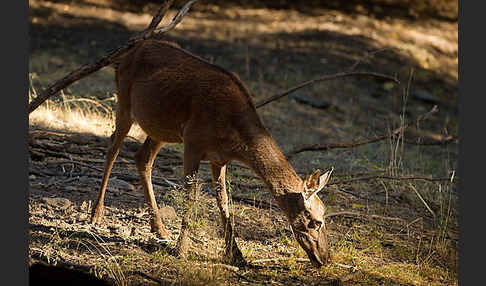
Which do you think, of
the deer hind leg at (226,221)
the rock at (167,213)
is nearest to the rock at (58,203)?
the rock at (167,213)

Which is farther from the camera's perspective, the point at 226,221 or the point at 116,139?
the point at 116,139

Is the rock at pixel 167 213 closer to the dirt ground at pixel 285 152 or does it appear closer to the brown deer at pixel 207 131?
the dirt ground at pixel 285 152

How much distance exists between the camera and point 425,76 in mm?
14656

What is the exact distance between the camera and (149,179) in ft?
20.8

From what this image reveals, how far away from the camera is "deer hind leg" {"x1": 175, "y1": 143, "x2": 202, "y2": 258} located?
18.0 feet

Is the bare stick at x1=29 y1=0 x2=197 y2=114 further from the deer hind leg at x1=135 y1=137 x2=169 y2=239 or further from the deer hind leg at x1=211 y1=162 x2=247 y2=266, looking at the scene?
the deer hind leg at x1=211 y1=162 x2=247 y2=266

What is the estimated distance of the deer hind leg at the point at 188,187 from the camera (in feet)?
18.0

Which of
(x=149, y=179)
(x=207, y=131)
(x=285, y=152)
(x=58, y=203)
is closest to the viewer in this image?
(x=207, y=131)

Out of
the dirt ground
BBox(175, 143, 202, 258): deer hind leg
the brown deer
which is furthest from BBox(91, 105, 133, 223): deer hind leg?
BBox(175, 143, 202, 258): deer hind leg

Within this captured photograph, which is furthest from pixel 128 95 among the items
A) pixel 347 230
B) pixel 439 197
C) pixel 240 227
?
pixel 439 197

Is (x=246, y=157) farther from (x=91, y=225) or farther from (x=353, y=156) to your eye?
(x=353, y=156)

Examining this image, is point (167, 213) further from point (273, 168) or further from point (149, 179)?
point (273, 168)

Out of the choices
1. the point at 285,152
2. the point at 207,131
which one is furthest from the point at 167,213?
the point at 285,152

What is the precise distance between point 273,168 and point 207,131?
662 millimetres
